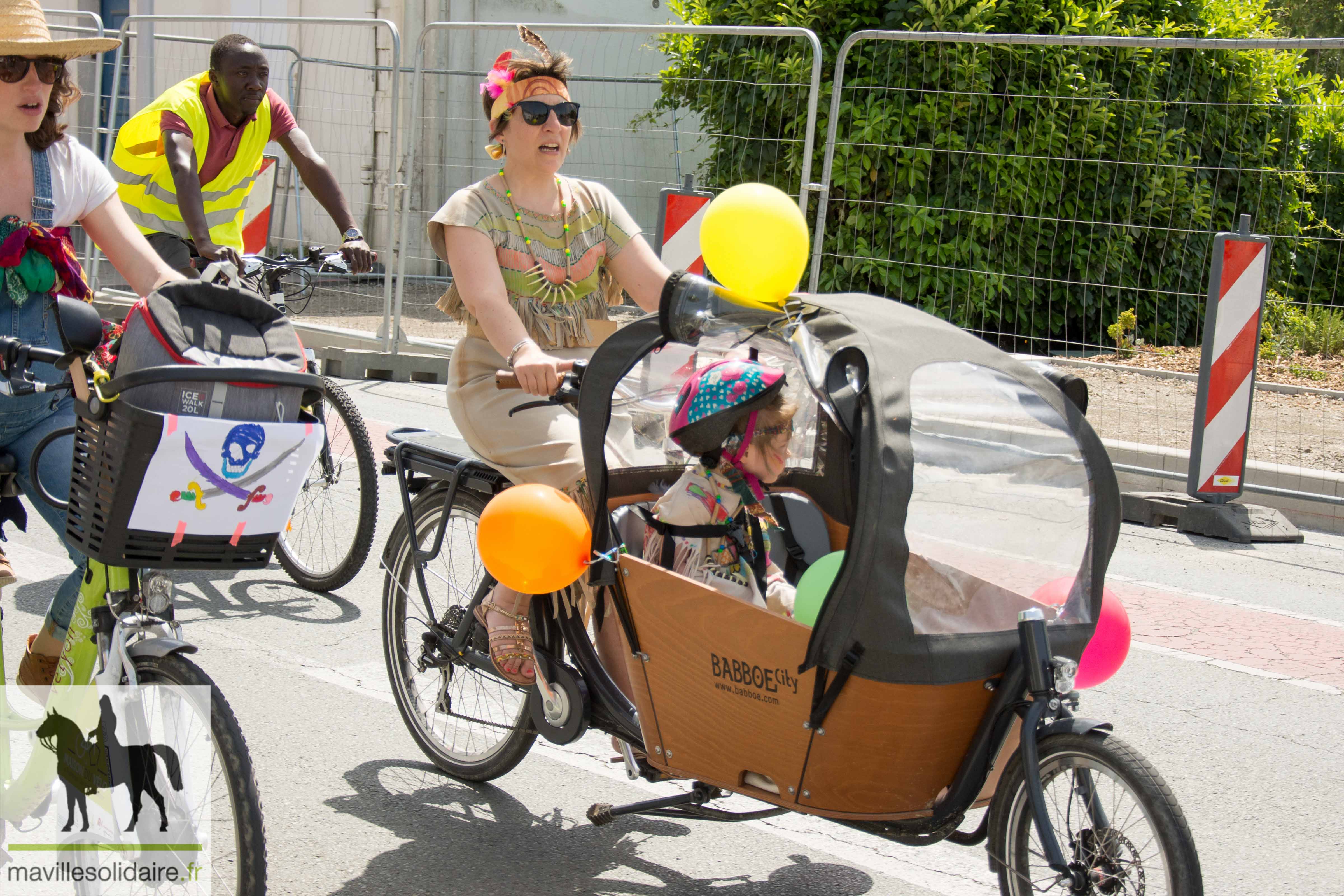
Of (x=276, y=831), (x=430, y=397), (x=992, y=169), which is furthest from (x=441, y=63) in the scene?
(x=276, y=831)

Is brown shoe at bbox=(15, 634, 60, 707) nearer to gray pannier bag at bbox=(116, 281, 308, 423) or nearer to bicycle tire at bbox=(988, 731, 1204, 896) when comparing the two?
gray pannier bag at bbox=(116, 281, 308, 423)

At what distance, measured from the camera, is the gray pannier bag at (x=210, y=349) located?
2.47 meters

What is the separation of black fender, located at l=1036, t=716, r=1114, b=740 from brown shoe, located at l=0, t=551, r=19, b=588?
7.62ft

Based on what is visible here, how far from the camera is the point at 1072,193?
9.02 m

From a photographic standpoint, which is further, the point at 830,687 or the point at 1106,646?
the point at 1106,646

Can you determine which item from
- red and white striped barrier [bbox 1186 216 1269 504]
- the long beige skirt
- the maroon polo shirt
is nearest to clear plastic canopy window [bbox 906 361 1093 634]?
the long beige skirt

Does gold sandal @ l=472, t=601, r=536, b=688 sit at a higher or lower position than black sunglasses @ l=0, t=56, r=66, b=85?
lower

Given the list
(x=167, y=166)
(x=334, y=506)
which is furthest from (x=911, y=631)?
(x=167, y=166)

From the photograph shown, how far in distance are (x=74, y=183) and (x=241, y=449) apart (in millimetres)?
1223

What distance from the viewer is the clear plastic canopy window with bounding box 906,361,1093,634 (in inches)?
105

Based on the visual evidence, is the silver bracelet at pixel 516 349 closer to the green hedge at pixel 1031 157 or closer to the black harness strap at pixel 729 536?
the black harness strap at pixel 729 536

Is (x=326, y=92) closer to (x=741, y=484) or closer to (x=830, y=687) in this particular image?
(x=741, y=484)

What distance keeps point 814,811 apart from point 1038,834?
1.54ft

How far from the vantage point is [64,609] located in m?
3.00
